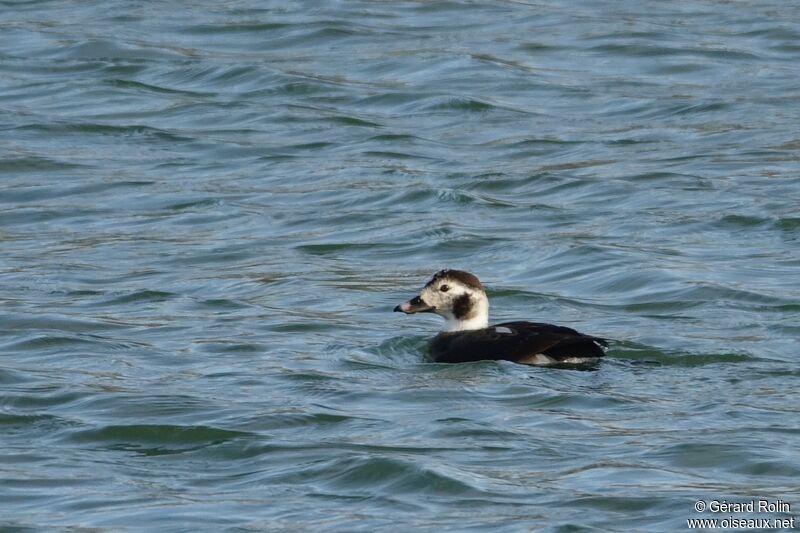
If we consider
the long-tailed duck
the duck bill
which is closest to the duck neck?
the long-tailed duck

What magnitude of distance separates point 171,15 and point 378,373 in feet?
44.5

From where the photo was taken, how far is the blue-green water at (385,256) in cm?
952

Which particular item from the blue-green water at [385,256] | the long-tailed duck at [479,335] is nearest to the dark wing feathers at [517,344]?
the long-tailed duck at [479,335]

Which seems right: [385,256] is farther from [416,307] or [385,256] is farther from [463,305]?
[463,305]

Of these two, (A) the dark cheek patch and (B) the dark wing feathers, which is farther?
(A) the dark cheek patch

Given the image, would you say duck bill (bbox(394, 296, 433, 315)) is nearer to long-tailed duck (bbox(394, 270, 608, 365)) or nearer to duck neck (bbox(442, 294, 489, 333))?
long-tailed duck (bbox(394, 270, 608, 365))

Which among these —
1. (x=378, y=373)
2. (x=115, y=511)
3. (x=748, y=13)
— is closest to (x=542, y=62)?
(x=748, y=13)

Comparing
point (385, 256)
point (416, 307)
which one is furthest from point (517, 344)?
point (385, 256)

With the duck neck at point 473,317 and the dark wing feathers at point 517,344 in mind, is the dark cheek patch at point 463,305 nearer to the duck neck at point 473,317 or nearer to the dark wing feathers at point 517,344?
the duck neck at point 473,317

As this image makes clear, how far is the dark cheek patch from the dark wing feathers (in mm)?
199

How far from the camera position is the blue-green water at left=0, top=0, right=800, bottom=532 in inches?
375

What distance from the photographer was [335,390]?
11.4 meters

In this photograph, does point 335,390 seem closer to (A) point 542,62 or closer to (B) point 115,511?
(B) point 115,511

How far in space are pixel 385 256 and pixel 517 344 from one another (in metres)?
3.87
